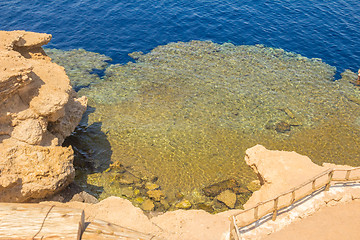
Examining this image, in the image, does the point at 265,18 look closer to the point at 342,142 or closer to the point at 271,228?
the point at 342,142

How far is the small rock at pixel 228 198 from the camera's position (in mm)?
19297

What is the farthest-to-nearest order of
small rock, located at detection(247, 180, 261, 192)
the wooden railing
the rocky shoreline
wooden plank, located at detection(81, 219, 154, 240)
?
small rock, located at detection(247, 180, 261, 192) < the rocky shoreline < the wooden railing < wooden plank, located at detection(81, 219, 154, 240)

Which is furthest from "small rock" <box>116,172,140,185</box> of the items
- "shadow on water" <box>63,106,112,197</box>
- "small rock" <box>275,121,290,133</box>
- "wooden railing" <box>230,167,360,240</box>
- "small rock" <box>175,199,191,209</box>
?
"small rock" <box>275,121,290,133</box>

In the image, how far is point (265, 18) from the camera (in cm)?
4412

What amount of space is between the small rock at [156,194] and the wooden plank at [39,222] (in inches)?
363

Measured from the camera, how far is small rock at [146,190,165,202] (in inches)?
768

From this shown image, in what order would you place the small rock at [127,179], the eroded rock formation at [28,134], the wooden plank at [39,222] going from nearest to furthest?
the wooden plank at [39,222] → the eroded rock formation at [28,134] → the small rock at [127,179]

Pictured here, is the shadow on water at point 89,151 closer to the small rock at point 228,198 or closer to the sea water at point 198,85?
the sea water at point 198,85

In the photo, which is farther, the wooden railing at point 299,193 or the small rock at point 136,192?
the small rock at point 136,192

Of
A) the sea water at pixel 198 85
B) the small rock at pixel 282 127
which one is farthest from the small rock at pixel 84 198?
the small rock at pixel 282 127

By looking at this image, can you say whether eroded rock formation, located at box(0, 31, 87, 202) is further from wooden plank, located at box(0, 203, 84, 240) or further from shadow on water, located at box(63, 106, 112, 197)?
wooden plank, located at box(0, 203, 84, 240)

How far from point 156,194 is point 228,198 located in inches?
188

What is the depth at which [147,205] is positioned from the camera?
19.0 metres

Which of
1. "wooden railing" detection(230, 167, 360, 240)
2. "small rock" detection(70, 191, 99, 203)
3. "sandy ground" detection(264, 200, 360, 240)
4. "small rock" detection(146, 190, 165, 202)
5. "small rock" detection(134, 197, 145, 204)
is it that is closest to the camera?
"sandy ground" detection(264, 200, 360, 240)
